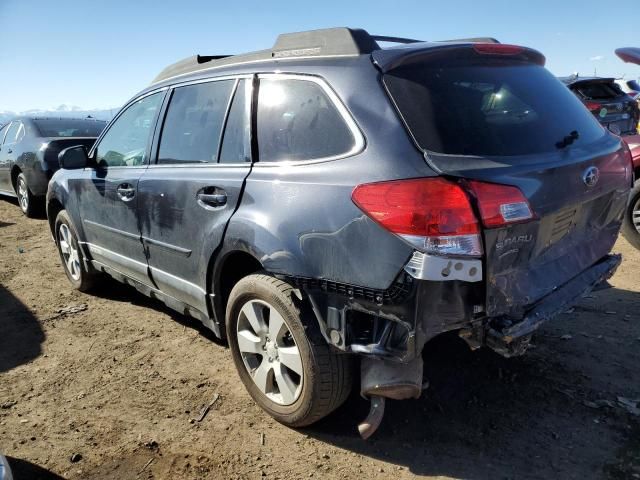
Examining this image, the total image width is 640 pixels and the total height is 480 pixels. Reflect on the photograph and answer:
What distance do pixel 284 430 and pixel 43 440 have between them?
130 centimetres

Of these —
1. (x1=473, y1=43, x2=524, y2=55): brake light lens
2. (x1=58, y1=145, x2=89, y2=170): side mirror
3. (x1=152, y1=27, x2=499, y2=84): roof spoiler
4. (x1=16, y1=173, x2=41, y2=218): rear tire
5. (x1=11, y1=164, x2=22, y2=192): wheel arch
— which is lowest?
(x1=16, y1=173, x2=41, y2=218): rear tire

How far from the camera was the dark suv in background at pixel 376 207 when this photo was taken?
2002 millimetres

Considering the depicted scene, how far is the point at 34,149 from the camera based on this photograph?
26.2 ft

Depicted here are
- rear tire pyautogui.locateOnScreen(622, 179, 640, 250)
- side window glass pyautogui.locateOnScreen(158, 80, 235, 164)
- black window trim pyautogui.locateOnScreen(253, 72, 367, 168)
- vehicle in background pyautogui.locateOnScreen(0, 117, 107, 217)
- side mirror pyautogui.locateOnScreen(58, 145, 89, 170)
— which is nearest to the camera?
black window trim pyautogui.locateOnScreen(253, 72, 367, 168)

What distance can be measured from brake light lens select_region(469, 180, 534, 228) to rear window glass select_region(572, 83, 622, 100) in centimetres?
834

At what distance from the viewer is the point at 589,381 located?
9.78 ft

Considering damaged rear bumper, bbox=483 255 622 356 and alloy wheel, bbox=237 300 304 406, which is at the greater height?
damaged rear bumper, bbox=483 255 622 356

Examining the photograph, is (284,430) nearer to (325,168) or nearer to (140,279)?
(325,168)

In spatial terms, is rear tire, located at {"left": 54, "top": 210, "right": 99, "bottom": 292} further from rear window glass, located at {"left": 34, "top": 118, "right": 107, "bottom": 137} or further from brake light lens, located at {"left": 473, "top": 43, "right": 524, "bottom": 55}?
rear window glass, located at {"left": 34, "top": 118, "right": 107, "bottom": 137}

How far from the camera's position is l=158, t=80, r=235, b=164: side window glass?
299 centimetres

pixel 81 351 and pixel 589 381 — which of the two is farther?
pixel 81 351

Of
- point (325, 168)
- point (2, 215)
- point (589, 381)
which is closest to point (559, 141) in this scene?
point (325, 168)

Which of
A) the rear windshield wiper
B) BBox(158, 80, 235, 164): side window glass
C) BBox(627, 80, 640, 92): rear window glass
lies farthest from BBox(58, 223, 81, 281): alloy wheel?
BBox(627, 80, 640, 92): rear window glass

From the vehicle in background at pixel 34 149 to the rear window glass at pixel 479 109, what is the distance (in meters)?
6.56
